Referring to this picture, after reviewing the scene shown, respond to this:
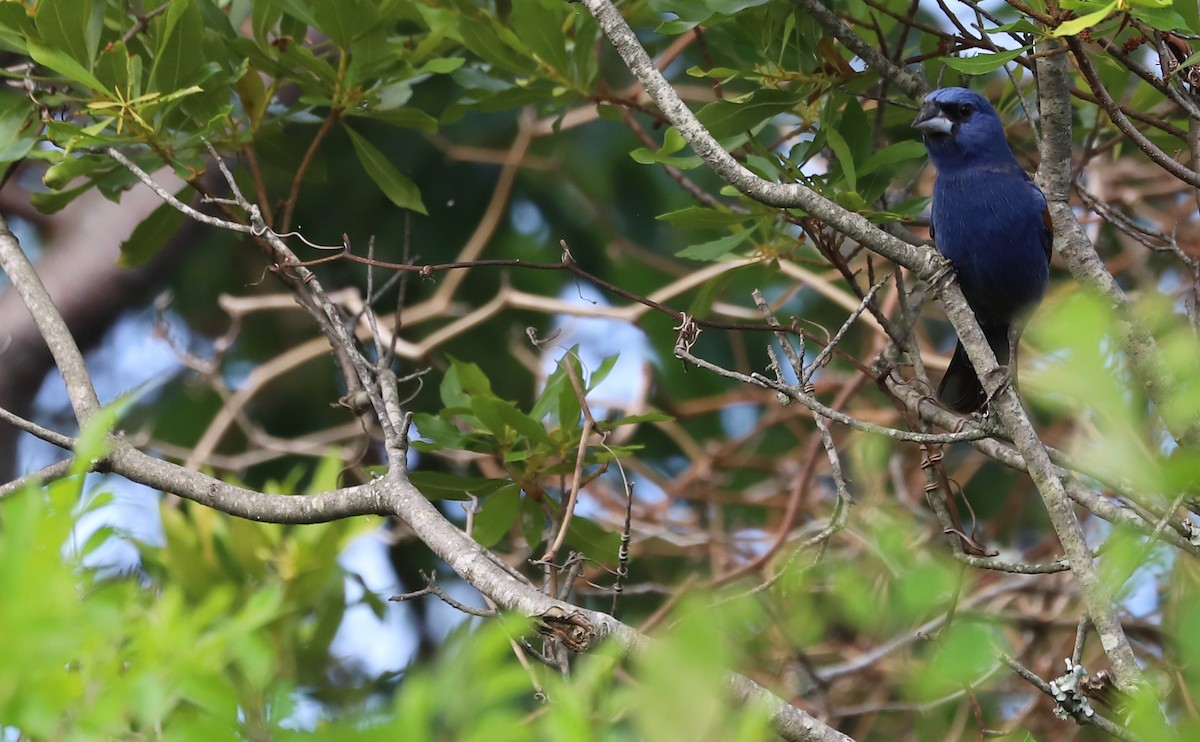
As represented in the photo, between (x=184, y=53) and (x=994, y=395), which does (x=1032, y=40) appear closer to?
(x=994, y=395)

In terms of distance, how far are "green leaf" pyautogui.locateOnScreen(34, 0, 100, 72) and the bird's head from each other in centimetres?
194

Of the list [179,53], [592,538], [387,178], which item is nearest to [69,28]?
[179,53]

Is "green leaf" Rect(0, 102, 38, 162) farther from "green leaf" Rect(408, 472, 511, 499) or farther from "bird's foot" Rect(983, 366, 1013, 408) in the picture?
"bird's foot" Rect(983, 366, 1013, 408)

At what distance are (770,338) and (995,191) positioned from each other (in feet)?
7.03

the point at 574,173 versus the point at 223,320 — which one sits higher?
the point at 574,173

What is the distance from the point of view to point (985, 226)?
340 centimetres

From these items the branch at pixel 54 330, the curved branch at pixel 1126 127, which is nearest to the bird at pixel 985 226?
the curved branch at pixel 1126 127

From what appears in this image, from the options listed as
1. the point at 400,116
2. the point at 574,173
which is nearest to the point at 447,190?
the point at 574,173

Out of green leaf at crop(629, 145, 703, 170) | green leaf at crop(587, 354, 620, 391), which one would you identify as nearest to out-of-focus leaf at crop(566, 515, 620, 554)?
green leaf at crop(587, 354, 620, 391)

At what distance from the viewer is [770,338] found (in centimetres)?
554

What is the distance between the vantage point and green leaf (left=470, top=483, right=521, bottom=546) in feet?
9.14

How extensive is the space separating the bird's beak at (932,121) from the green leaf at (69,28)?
1938mm

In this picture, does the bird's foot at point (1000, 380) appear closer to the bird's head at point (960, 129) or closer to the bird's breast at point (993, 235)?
the bird's head at point (960, 129)

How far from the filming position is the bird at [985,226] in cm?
335
